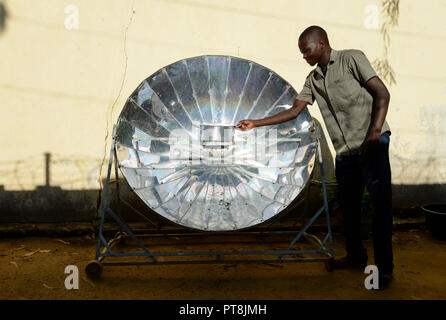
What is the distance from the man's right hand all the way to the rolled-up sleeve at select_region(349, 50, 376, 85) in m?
0.87

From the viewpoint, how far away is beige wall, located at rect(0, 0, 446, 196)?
393 cm

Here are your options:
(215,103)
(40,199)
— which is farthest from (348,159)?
(40,199)

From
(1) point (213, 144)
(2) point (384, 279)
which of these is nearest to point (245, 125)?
(1) point (213, 144)

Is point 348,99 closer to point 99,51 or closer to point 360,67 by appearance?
point 360,67

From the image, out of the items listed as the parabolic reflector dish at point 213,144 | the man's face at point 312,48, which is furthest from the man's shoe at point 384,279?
the man's face at point 312,48

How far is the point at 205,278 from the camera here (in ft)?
9.91

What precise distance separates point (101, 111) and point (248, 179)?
1851 millimetres

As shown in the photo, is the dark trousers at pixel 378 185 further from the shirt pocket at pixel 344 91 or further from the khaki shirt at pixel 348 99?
the shirt pocket at pixel 344 91

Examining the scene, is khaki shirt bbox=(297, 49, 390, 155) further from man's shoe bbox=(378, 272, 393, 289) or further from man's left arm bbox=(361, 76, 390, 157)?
man's shoe bbox=(378, 272, 393, 289)

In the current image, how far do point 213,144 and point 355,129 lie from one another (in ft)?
3.87

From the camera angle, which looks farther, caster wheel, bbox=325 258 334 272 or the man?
caster wheel, bbox=325 258 334 272

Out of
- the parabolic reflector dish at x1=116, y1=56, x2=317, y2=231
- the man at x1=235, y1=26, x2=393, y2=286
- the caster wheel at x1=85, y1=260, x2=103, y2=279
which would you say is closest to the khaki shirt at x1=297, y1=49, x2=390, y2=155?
the man at x1=235, y1=26, x2=393, y2=286

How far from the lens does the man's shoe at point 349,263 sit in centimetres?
310

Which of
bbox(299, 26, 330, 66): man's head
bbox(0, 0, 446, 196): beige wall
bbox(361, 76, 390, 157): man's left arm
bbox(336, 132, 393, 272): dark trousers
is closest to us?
bbox(361, 76, 390, 157): man's left arm
